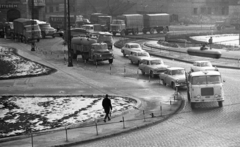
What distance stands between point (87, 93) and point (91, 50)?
1609 centimetres

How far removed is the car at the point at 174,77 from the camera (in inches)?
1318

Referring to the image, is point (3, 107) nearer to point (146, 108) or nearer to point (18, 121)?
point (18, 121)

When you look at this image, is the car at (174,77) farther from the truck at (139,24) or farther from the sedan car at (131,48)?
the truck at (139,24)

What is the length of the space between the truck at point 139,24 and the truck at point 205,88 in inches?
2087

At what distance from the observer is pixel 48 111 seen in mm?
27734

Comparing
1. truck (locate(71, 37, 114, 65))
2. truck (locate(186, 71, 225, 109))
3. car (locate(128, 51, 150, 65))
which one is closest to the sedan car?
truck (locate(71, 37, 114, 65))

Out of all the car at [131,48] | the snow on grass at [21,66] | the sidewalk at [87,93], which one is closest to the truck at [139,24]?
the snow on grass at [21,66]

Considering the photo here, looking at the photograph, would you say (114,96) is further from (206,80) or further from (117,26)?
(117,26)

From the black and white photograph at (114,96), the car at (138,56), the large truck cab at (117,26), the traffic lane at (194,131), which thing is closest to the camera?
the traffic lane at (194,131)

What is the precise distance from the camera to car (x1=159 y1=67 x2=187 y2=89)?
110ft

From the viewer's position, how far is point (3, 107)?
2908 centimetres

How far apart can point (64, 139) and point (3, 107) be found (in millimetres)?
8412

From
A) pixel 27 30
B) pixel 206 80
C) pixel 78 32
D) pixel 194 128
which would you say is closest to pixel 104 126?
pixel 194 128

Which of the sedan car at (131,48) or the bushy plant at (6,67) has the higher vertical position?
the sedan car at (131,48)
